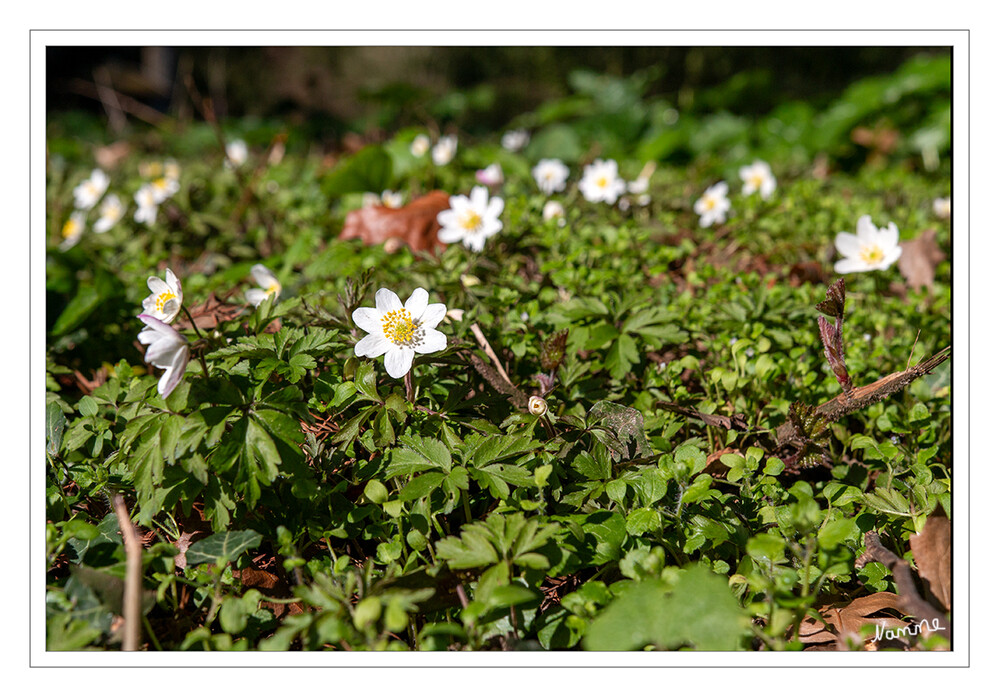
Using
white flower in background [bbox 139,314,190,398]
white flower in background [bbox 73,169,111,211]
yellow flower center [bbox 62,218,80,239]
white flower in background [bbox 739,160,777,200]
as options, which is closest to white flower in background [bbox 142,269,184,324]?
white flower in background [bbox 139,314,190,398]

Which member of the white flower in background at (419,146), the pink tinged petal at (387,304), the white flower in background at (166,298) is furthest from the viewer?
the white flower in background at (419,146)

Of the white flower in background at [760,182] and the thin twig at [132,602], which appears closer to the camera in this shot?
the thin twig at [132,602]

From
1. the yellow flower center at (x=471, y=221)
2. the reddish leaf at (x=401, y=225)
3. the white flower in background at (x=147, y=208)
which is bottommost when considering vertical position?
the yellow flower center at (x=471, y=221)

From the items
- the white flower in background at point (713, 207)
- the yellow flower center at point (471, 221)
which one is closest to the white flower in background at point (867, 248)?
the white flower in background at point (713, 207)

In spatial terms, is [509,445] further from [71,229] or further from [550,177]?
[71,229]

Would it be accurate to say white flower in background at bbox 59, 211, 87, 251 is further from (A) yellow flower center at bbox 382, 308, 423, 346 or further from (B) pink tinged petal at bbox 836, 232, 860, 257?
(B) pink tinged petal at bbox 836, 232, 860, 257

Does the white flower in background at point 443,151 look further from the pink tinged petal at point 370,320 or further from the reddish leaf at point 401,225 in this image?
the pink tinged petal at point 370,320
